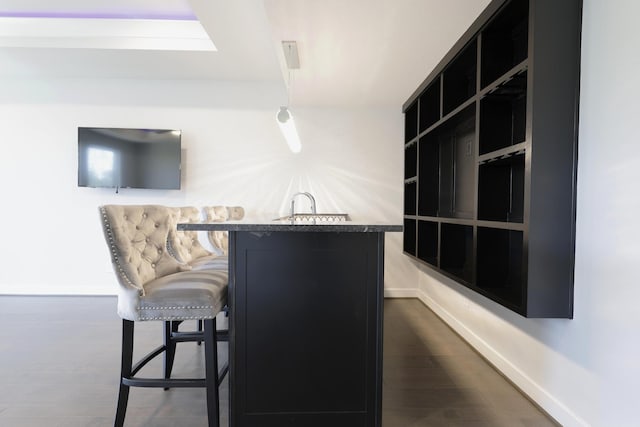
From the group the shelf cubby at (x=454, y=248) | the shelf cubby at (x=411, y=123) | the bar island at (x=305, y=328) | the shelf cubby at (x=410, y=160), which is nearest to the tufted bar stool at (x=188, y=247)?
the bar island at (x=305, y=328)

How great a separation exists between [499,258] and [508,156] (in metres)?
0.72

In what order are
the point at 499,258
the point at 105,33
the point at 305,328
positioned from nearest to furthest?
the point at 305,328
the point at 499,258
the point at 105,33

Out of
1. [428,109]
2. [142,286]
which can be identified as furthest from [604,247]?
[428,109]

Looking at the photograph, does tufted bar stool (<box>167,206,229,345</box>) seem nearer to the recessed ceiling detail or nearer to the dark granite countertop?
the dark granite countertop

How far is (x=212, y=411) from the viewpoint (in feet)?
4.47

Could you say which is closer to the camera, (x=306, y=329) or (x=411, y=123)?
(x=306, y=329)

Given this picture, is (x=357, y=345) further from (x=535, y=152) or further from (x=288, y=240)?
(x=535, y=152)

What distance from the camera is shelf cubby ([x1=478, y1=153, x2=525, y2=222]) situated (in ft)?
6.54

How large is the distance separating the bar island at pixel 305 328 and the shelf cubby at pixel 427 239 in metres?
2.03

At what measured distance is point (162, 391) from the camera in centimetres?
182

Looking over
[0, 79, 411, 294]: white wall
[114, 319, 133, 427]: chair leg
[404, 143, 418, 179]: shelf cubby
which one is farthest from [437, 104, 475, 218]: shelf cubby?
[114, 319, 133, 427]: chair leg

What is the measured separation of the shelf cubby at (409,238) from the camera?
3.40m

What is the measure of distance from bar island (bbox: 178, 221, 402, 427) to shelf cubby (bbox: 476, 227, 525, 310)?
1036mm

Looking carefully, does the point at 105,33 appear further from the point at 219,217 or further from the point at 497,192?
the point at 497,192
